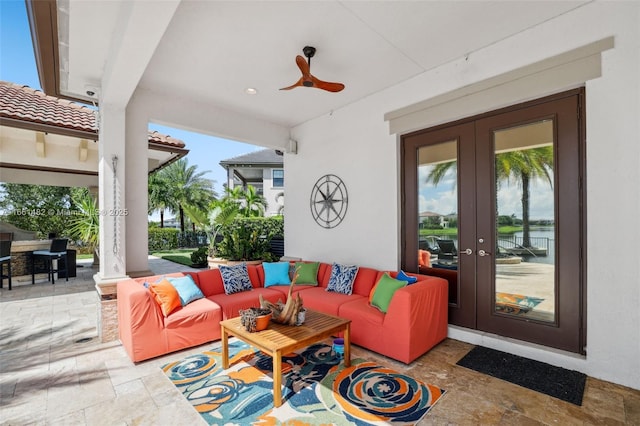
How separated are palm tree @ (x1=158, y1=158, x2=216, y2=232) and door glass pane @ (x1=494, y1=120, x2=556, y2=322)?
16911mm

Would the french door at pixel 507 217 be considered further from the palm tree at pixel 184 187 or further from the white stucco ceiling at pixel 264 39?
the palm tree at pixel 184 187

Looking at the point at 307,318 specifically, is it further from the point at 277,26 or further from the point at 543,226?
the point at 277,26

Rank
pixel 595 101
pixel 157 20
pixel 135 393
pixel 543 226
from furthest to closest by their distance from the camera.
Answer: pixel 543 226 → pixel 595 101 → pixel 135 393 → pixel 157 20

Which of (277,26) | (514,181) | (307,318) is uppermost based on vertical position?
(277,26)

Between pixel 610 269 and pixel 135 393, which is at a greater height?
pixel 610 269

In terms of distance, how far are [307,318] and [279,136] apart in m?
3.88

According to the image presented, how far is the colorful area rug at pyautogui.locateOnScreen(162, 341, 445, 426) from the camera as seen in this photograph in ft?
7.36

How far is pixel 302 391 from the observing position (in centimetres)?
257

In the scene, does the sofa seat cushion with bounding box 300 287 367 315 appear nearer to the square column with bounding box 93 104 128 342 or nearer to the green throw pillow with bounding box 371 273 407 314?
the green throw pillow with bounding box 371 273 407 314

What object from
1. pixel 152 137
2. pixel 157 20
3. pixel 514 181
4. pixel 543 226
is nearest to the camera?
pixel 157 20

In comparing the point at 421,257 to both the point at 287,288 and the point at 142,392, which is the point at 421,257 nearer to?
the point at 287,288

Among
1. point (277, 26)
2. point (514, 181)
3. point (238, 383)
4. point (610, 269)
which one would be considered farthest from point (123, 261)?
point (610, 269)

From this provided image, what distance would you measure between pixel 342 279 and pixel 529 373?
228 centimetres

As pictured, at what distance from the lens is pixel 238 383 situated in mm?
2707
